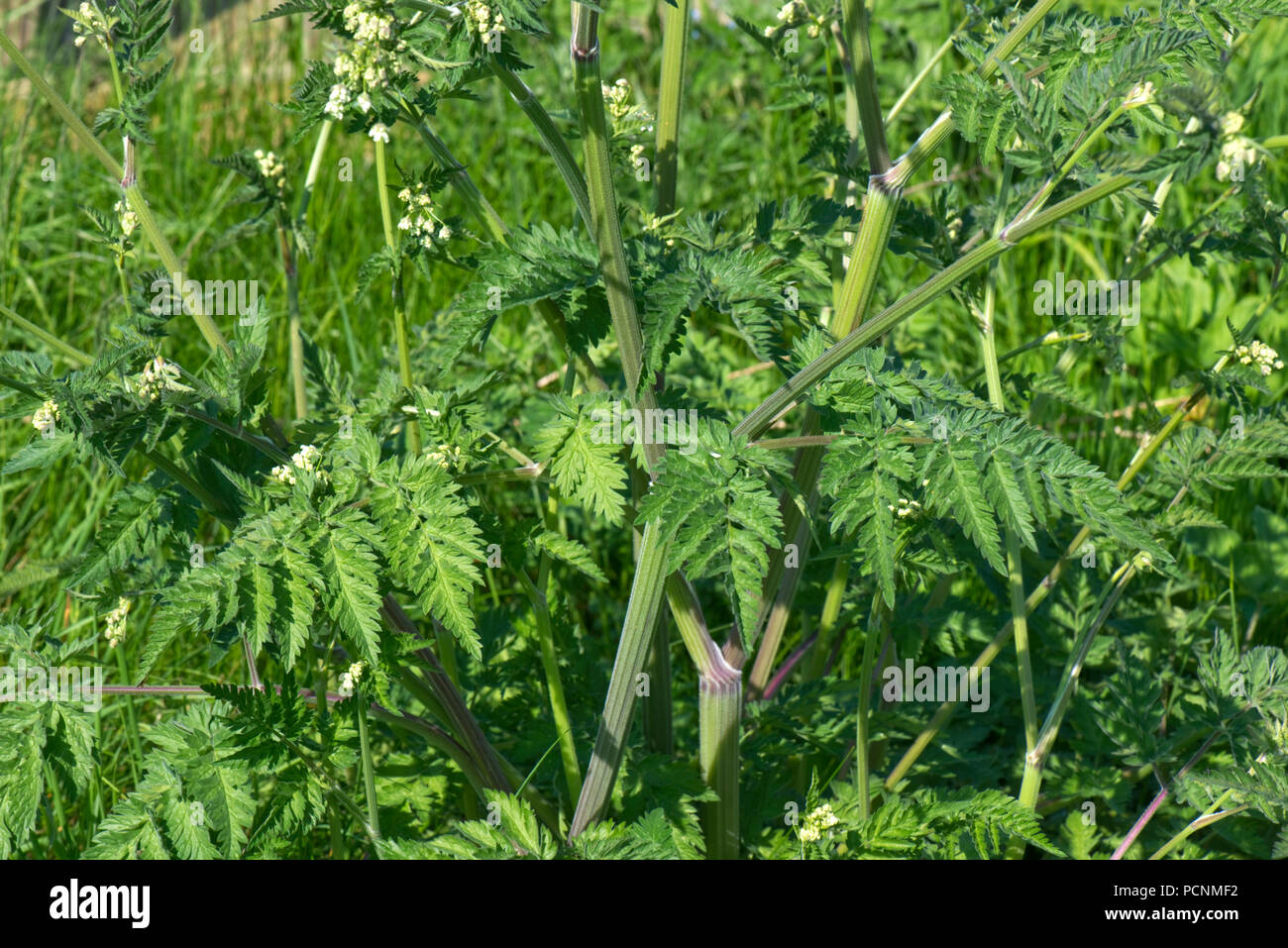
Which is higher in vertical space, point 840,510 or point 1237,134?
point 1237,134

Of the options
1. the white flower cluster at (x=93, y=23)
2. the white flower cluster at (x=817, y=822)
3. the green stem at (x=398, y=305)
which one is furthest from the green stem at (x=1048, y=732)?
the white flower cluster at (x=93, y=23)

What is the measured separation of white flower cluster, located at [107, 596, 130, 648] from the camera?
2018 millimetres

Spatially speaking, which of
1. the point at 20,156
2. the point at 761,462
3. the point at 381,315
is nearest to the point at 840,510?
the point at 761,462

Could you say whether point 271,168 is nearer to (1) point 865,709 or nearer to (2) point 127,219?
(2) point 127,219

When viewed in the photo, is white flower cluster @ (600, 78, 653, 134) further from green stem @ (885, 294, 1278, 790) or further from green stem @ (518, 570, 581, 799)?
green stem @ (885, 294, 1278, 790)

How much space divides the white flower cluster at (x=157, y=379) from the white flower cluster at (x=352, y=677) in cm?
49

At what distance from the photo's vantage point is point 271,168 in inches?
94.0

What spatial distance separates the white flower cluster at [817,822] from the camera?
78.8 inches

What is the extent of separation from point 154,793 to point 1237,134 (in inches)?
70.2

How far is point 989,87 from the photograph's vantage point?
5.84 feet

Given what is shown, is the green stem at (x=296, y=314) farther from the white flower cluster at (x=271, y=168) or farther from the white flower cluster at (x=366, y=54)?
the white flower cluster at (x=366, y=54)
